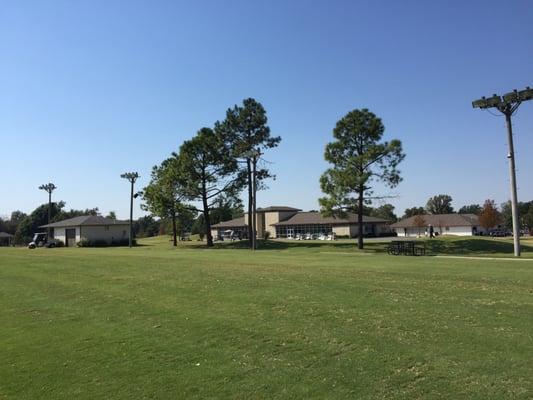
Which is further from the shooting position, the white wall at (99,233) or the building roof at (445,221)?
the building roof at (445,221)

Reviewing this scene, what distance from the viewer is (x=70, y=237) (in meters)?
79.6

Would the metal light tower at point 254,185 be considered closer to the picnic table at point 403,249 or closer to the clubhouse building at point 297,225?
the picnic table at point 403,249

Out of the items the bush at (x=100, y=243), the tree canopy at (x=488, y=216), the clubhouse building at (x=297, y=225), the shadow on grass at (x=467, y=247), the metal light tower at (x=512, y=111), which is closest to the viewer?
the metal light tower at (x=512, y=111)

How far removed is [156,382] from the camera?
7.60 m

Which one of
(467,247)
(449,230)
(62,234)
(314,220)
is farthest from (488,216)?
(62,234)

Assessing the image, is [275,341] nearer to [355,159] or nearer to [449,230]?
[355,159]

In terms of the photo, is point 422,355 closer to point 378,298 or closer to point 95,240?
point 378,298

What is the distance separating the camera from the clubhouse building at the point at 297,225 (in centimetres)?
9462

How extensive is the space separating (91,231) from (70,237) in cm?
385

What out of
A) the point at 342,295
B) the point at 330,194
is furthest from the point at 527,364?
the point at 330,194

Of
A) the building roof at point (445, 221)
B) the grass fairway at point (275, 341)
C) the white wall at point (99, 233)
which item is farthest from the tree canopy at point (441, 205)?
the grass fairway at point (275, 341)

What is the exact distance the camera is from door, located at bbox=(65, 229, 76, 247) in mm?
78688

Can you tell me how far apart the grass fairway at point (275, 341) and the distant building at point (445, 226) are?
106348 mm

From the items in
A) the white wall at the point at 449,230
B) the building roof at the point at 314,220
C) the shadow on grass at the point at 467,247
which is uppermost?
the building roof at the point at 314,220
